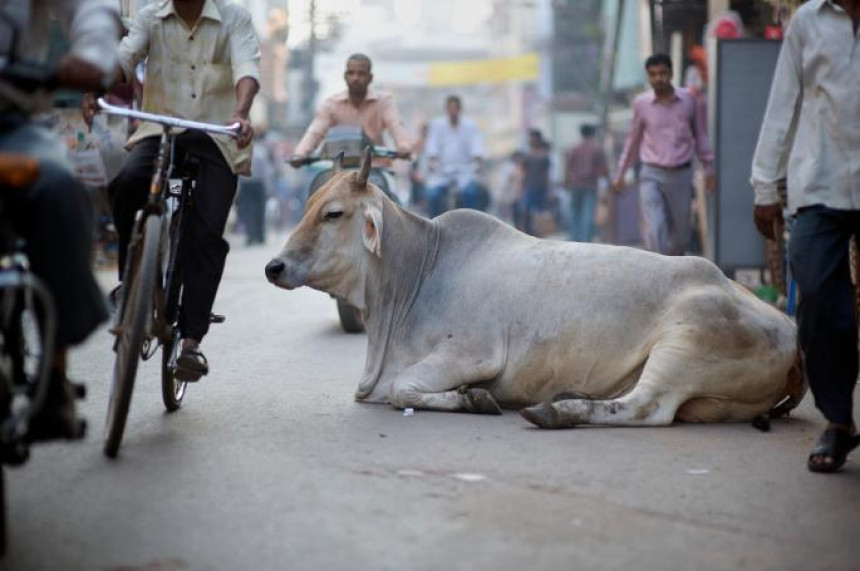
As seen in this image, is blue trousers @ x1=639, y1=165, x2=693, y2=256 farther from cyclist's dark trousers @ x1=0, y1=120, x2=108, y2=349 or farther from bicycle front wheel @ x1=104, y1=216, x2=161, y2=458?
cyclist's dark trousers @ x1=0, y1=120, x2=108, y2=349

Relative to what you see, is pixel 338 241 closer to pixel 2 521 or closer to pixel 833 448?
pixel 833 448

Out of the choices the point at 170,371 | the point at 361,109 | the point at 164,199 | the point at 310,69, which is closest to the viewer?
the point at 164,199

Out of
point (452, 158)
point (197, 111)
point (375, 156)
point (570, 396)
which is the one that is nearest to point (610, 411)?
point (570, 396)

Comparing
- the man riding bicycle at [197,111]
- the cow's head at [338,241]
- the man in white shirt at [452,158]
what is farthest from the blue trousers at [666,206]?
the man riding bicycle at [197,111]

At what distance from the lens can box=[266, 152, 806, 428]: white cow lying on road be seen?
21.2 feet

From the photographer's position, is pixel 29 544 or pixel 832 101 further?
pixel 832 101

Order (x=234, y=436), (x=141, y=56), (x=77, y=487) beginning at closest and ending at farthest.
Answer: (x=77, y=487) < (x=234, y=436) < (x=141, y=56)

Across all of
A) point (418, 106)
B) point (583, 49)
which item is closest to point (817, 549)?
point (583, 49)

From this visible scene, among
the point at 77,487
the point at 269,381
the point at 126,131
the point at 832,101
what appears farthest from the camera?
the point at 126,131

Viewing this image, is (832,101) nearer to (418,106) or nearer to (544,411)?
(544,411)

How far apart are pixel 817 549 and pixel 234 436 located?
2.59 m

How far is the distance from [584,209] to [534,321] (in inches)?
679

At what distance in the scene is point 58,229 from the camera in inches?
161

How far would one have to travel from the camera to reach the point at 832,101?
214 inches
